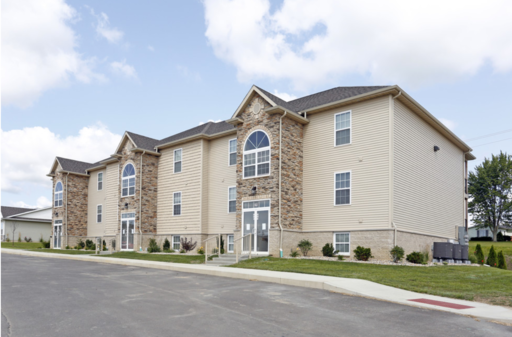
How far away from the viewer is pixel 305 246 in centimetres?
2202

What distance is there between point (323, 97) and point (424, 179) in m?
7.16

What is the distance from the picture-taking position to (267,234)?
2212 cm

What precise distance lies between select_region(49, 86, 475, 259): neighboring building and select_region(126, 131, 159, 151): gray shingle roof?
0.91 m

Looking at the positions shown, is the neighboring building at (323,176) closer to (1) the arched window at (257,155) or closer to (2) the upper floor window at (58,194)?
(1) the arched window at (257,155)

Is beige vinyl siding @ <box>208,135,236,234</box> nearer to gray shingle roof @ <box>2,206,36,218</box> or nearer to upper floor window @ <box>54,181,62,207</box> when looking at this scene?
upper floor window @ <box>54,181,62,207</box>

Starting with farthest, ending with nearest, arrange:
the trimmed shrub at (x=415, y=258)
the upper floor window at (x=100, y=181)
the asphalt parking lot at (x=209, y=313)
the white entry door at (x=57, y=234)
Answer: the white entry door at (x=57, y=234)
the upper floor window at (x=100, y=181)
the trimmed shrub at (x=415, y=258)
the asphalt parking lot at (x=209, y=313)

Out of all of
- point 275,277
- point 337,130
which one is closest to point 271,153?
point 337,130

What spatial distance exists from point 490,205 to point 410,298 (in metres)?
52.8

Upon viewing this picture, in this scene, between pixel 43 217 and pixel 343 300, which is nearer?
pixel 343 300

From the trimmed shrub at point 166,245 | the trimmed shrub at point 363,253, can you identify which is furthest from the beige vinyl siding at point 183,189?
the trimmed shrub at point 363,253

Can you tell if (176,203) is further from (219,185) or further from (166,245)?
(219,185)

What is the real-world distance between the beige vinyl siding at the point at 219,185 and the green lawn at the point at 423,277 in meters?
7.42

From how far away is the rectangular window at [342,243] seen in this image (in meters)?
20.9

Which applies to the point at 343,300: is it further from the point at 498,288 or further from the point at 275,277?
the point at 498,288
